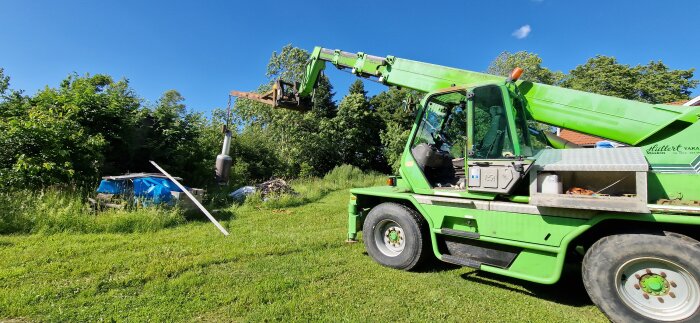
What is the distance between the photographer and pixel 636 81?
28906 millimetres

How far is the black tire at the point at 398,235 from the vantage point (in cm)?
515

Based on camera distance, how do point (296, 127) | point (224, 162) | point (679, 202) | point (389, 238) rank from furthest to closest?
point (296, 127), point (224, 162), point (389, 238), point (679, 202)

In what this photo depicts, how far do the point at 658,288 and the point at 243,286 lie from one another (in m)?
4.37

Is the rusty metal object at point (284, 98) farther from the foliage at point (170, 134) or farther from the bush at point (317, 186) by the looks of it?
the bush at point (317, 186)

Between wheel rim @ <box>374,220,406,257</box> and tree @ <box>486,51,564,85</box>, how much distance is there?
31714 millimetres

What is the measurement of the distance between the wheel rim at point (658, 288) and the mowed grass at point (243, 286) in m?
0.46

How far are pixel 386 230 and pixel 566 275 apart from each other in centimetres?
262

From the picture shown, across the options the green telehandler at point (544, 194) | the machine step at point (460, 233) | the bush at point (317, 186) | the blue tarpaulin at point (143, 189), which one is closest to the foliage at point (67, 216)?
the blue tarpaulin at point (143, 189)

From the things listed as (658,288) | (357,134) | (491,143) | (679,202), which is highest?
(357,134)

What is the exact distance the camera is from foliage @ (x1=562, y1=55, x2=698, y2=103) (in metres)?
27.8

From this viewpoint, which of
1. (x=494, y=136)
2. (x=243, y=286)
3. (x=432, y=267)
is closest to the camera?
(x=243, y=286)

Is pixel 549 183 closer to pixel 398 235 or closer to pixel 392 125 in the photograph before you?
pixel 398 235

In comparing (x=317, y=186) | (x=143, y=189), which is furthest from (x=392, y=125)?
(x=143, y=189)

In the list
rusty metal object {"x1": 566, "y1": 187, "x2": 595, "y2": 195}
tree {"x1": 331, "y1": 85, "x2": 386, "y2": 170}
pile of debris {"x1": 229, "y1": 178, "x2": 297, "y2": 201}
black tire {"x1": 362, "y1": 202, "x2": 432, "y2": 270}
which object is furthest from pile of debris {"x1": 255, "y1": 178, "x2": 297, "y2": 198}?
tree {"x1": 331, "y1": 85, "x2": 386, "y2": 170}
